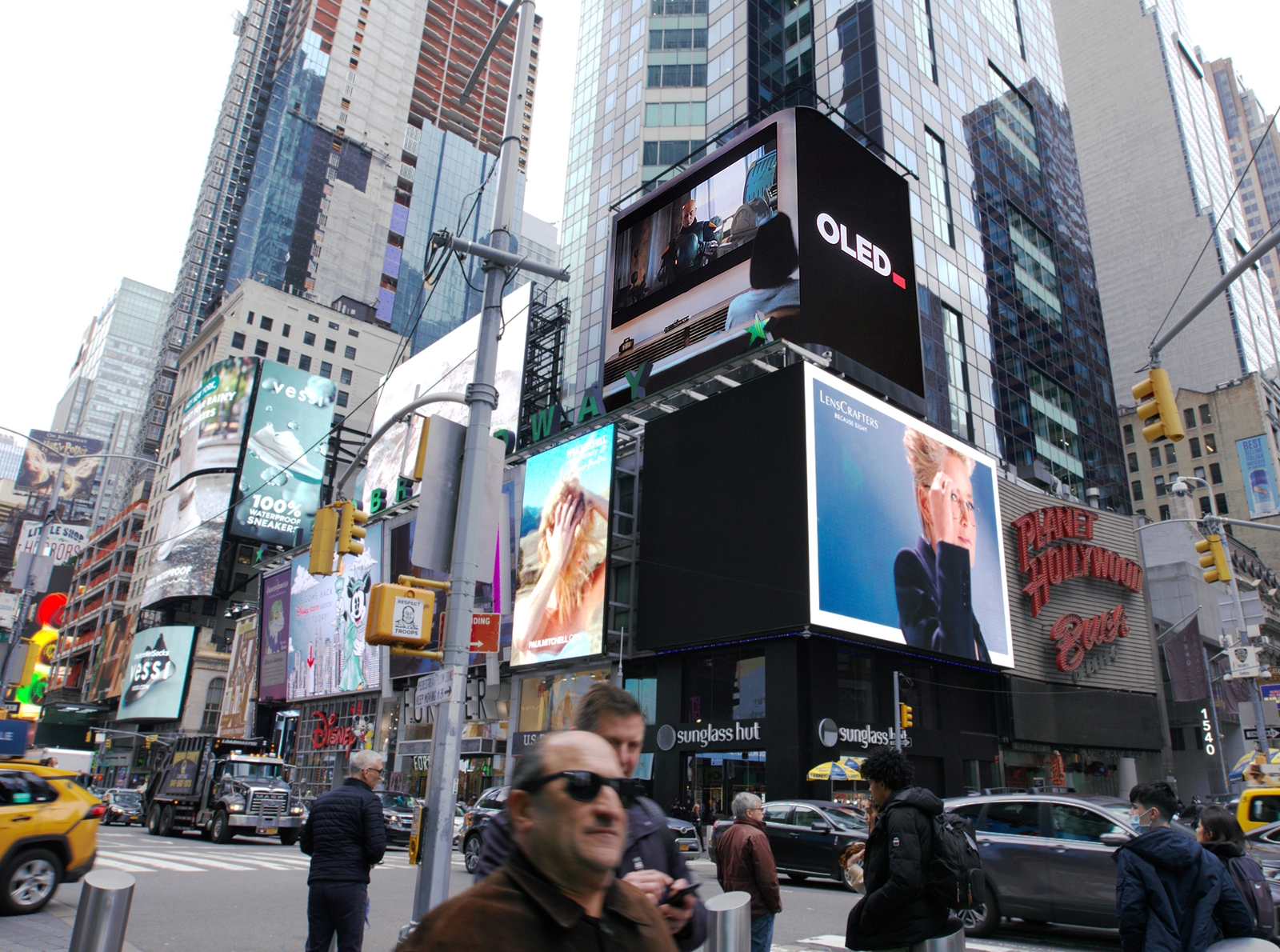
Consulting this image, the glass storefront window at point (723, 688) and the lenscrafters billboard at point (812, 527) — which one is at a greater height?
the lenscrafters billboard at point (812, 527)

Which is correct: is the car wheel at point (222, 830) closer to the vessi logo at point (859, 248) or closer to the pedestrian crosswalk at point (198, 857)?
the pedestrian crosswalk at point (198, 857)

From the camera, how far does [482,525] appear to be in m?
8.84

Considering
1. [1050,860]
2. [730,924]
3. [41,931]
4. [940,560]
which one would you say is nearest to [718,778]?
[940,560]

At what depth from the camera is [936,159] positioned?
Answer: 53781 millimetres

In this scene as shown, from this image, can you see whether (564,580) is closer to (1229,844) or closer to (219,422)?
(1229,844)

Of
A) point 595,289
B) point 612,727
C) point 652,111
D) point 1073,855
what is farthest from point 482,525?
point 652,111

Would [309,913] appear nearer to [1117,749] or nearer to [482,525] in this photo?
[482,525]

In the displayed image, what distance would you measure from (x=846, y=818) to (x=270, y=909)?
35.6 ft

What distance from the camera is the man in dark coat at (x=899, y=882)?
4570mm

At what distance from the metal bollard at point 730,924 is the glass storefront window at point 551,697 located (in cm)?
3151

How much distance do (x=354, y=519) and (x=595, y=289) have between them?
46.9 metres

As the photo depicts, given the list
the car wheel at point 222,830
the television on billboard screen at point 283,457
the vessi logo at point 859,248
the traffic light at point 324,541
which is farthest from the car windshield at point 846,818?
the television on billboard screen at point 283,457

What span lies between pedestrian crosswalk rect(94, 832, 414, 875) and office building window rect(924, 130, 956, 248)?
147 feet

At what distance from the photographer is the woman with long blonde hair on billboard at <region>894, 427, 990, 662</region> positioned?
32719 mm
